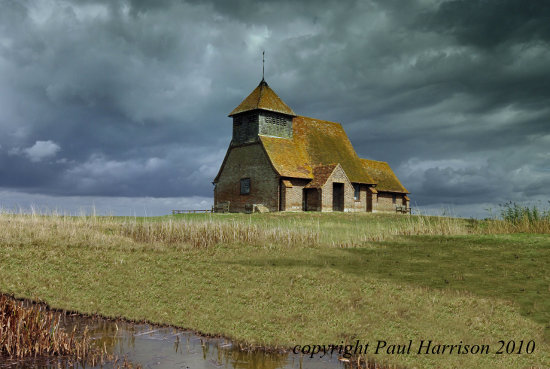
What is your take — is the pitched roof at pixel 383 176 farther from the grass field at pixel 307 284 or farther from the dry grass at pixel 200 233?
the grass field at pixel 307 284

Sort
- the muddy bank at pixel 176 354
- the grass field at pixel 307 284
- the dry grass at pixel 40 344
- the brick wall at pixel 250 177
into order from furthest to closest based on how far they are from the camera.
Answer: the brick wall at pixel 250 177, the grass field at pixel 307 284, the dry grass at pixel 40 344, the muddy bank at pixel 176 354

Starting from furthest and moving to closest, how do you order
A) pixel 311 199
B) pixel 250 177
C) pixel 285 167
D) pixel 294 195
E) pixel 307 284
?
pixel 250 177 → pixel 311 199 → pixel 285 167 → pixel 294 195 → pixel 307 284

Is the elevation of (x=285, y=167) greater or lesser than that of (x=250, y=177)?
greater

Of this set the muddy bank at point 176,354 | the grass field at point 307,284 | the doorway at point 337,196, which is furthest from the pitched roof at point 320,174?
the muddy bank at point 176,354

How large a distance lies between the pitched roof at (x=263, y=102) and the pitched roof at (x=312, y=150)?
299 cm

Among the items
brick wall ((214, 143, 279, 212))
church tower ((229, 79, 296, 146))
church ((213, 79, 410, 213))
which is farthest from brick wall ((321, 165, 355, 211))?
church tower ((229, 79, 296, 146))

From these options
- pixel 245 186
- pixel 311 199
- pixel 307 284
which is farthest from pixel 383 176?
pixel 307 284

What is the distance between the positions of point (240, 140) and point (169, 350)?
37.5 metres

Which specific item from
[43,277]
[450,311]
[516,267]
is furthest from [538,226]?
[43,277]

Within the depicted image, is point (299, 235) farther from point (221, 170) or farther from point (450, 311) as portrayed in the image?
point (221, 170)

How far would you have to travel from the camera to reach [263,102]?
1731 inches

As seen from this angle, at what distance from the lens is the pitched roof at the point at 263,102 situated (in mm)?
43900

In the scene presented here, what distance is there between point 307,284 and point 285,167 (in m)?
29.5

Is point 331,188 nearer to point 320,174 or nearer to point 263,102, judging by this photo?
point 320,174
